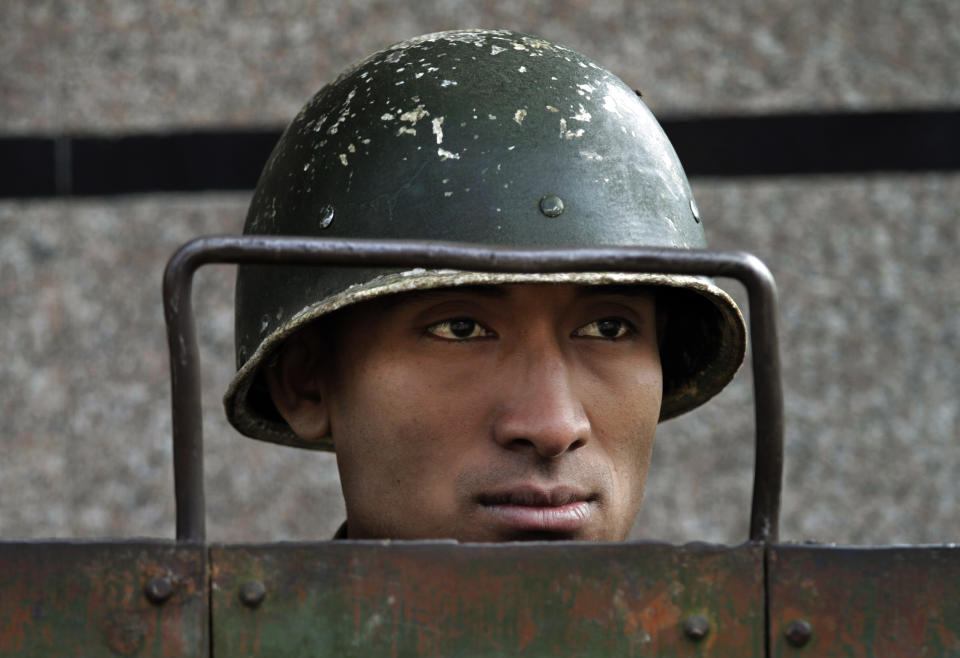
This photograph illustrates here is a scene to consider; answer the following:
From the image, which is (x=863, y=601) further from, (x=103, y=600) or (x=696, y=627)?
(x=103, y=600)

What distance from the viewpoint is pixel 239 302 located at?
214 cm

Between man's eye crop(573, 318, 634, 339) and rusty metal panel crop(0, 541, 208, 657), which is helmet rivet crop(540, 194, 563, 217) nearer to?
man's eye crop(573, 318, 634, 339)

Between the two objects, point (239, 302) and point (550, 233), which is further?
point (239, 302)

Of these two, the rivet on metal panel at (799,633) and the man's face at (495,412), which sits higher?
the rivet on metal panel at (799,633)

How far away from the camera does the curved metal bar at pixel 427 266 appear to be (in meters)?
1.26

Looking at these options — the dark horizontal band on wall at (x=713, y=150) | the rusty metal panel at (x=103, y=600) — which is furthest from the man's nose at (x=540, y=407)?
the dark horizontal band on wall at (x=713, y=150)

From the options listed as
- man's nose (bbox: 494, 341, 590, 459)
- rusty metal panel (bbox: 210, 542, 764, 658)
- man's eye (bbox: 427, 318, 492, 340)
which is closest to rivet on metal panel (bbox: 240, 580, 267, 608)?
rusty metal panel (bbox: 210, 542, 764, 658)

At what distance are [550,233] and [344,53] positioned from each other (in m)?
2.10

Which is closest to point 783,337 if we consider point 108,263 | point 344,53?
point 344,53

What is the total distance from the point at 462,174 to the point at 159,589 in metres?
0.82

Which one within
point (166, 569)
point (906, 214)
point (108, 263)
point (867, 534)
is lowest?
point (867, 534)

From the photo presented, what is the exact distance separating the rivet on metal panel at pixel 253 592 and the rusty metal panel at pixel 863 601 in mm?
481

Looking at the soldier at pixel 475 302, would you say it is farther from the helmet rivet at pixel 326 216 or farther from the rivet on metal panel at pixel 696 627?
the rivet on metal panel at pixel 696 627

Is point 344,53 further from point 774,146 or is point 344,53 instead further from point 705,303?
point 705,303
